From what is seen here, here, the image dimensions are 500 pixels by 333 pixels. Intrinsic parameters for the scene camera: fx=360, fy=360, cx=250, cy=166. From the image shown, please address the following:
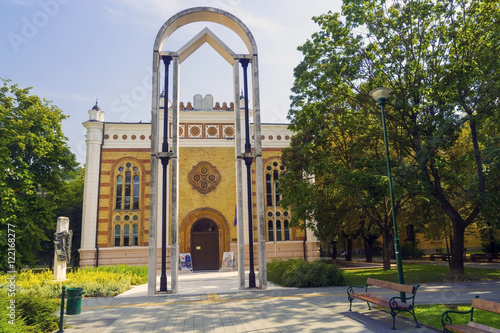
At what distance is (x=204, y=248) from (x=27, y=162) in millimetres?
13920

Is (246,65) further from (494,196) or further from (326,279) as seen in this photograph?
(494,196)

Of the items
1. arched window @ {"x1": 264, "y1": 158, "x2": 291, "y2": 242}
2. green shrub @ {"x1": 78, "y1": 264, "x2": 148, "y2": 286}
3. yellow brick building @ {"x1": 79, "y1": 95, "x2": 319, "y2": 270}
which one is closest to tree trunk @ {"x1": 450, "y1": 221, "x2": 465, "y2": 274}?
yellow brick building @ {"x1": 79, "y1": 95, "x2": 319, "y2": 270}

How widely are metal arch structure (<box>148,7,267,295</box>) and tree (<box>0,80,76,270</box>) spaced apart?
36.9 feet

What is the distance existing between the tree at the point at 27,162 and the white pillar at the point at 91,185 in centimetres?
213

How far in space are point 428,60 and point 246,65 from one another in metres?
8.95

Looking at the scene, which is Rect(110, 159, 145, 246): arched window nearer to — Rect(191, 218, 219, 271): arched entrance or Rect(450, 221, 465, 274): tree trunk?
Rect(191, 218, 219, 271): arched entrance

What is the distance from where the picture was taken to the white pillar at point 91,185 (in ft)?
87.8

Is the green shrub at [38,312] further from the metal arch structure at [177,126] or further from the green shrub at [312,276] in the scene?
the green shrub at [312,276]

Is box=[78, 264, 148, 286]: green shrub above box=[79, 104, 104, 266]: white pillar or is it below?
below

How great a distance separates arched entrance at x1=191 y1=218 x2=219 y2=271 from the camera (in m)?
28.2

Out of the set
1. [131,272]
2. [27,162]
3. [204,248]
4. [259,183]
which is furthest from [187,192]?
[259,183]

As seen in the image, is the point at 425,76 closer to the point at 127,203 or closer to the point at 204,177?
the point at 204,177

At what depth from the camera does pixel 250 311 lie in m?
10.3

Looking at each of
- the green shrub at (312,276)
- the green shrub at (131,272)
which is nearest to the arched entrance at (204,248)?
the green shrub at (131,272)
